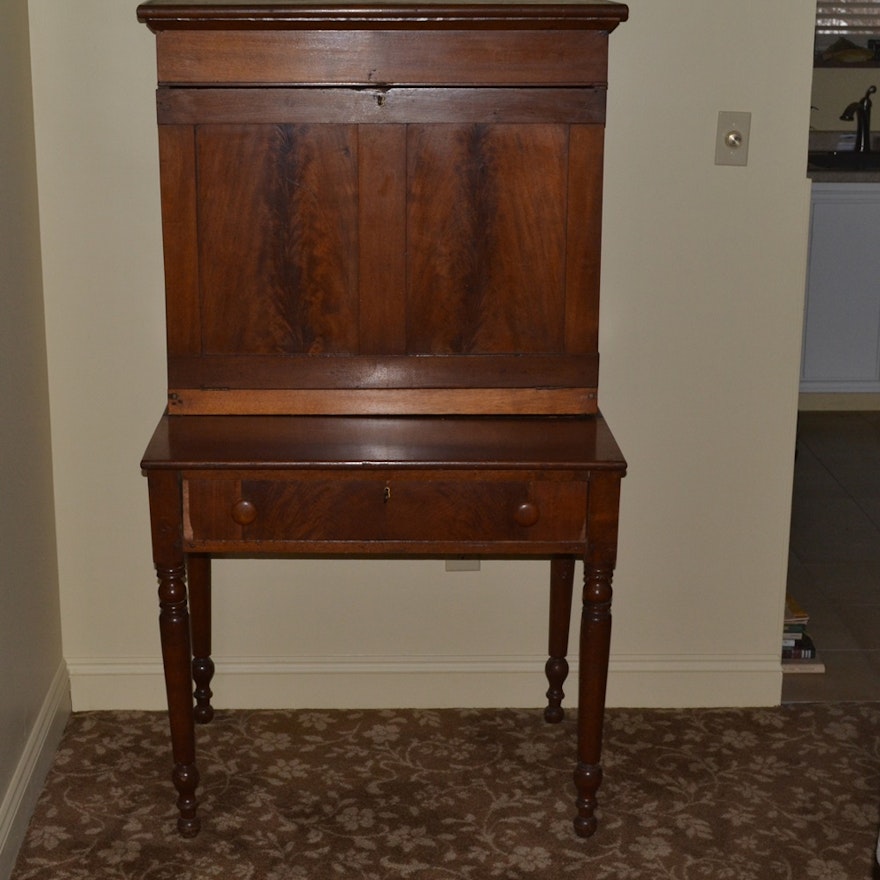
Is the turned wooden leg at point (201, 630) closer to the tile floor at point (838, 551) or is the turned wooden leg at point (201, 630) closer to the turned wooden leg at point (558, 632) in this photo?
the turned wooden leg at point (558, 632)

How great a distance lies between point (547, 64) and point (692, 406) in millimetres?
779

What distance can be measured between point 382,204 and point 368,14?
343 mm

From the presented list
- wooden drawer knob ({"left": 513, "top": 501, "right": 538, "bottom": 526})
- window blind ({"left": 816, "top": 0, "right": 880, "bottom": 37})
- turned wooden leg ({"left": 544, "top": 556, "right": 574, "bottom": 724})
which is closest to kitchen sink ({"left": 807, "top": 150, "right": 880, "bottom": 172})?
window blind ({"left": 816, "top": 0, "right": 880, "bottom": 37})

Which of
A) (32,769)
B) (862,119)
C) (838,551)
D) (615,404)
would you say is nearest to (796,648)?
(615,404)

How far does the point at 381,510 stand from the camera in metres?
2.29

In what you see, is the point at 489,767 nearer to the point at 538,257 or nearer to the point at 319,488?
the point at 319,488

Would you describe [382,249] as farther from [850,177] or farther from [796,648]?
[850,177]

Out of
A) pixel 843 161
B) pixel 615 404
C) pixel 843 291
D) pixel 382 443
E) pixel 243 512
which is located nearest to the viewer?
pixel 243 512

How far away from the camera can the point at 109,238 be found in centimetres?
269

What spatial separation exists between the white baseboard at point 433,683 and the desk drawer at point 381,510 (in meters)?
0.71

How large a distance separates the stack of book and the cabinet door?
2.87 feet

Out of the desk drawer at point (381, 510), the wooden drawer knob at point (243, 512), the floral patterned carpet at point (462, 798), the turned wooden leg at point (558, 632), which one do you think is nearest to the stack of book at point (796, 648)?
the floral patterned carpet at point (462, 798)

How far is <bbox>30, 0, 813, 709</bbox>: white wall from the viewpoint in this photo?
2633 mm

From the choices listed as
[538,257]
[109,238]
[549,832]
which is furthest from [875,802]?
[109,238]
